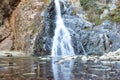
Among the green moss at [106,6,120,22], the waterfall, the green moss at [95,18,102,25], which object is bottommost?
the waterfall

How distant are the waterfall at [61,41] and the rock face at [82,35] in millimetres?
273

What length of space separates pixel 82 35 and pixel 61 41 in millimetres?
1479

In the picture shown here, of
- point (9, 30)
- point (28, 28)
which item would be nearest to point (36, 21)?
point (28, 28)

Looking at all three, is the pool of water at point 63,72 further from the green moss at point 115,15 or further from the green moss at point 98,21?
the green moss at point 115,15

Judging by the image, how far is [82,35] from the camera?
1919 cm

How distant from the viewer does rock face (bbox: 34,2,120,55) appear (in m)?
18.3

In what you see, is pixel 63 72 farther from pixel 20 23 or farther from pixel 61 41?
pixel 20 23

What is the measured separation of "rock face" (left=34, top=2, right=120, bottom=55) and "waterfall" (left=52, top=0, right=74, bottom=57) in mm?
273

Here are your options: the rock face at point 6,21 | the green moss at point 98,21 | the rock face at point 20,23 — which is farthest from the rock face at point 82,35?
the rock face at point 6,21

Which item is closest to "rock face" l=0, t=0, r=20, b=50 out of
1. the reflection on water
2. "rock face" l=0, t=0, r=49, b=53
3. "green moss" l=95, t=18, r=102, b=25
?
"rock face" l=0, t=0, r=49, b=53

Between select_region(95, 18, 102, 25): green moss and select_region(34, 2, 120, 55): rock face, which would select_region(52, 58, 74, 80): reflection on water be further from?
select_region(95, 18, 102, 25): green moss

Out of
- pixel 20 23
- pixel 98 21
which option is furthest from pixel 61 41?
pixel 20 23

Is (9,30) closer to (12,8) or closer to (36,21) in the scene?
(12,8)

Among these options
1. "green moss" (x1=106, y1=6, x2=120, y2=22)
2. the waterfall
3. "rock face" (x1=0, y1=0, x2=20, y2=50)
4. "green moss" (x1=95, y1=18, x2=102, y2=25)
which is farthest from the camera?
"rock face" (x1=0, y1=0, x2=20, y2=50)
